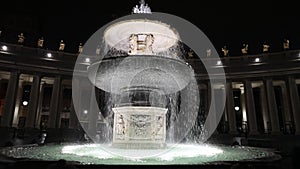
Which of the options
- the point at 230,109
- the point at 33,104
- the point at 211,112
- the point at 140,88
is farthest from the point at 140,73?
the point at 230,109

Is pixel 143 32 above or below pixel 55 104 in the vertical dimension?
above

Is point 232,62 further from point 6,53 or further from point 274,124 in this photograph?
point 6,53

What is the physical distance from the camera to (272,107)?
1587 inches

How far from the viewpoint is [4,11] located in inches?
1939

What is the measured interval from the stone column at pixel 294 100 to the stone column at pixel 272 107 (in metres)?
2.76

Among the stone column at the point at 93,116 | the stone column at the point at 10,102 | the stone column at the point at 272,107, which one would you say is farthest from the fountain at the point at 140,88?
the stone column at the point at 272,107

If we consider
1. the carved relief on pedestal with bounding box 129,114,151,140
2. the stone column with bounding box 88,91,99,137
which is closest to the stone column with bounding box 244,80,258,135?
the stone column with bounding box 88,91,99,137

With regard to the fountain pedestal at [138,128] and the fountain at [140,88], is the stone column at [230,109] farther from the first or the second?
the fountain pedestal at [138,128]

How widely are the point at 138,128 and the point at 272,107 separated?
36.6 meters

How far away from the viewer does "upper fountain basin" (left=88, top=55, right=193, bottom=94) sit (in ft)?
34.7

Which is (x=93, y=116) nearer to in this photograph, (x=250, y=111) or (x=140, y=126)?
(x=250, y=111)

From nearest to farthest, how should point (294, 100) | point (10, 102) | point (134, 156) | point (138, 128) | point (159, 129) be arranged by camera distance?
1. point (134, 156)
2. point (138, 128)
3. point (159, 129)
4. point (10, 102)
5. point (294, 100)

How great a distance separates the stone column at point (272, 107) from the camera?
39.1m

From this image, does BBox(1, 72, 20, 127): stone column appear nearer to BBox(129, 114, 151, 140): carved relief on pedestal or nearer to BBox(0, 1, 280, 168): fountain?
BBox(0, 1, 280, 168): fountain
